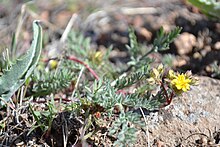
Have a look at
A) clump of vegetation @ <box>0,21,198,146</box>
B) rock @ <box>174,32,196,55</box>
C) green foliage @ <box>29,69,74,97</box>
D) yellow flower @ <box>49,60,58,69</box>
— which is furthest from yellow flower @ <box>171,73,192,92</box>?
rock @ <box>174,32,196,55</box>

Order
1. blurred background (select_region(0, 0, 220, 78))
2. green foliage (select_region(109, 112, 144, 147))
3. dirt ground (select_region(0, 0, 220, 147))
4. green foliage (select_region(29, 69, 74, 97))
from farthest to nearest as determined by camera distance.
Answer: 1. blurred background (select_region(0, 0, 220, 78))
2. dirt ground (select_region(0, 0, 220, 147))
3. green foliage (select_region(29, 69, 74, 97))
4. green foliage (select_region(109, 112, 144, 147))

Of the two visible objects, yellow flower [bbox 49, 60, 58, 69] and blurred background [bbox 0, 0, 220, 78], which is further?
blurred background [bbox 0, 0, 220, 78]

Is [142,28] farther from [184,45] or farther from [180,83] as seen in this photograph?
[180,83]

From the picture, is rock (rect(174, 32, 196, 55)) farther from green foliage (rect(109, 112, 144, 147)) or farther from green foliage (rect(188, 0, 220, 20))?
green foliage (rect(109, 112, 144, 147))

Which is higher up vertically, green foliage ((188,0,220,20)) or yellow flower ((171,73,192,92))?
green foliage ((188,0,220,20))

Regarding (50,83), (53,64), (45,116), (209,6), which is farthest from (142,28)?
(45,116)

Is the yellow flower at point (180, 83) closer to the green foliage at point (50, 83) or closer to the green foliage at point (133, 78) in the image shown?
the green foliage at point (133, 78)

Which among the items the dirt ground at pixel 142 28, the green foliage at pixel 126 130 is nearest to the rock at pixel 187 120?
the dirt ground at pixel 142 28

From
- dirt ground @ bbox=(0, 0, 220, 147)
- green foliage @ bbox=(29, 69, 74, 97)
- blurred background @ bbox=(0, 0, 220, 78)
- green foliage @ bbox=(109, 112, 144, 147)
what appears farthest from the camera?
blurred background @ bbox=(0, 0, 220, 78)
